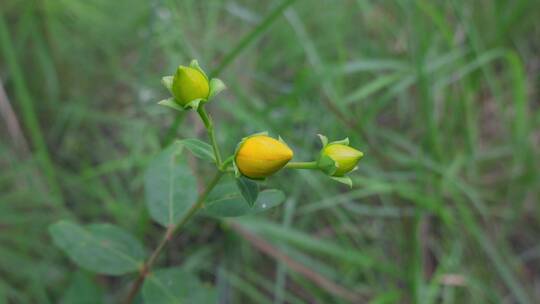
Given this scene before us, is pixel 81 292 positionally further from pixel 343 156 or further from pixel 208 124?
pixel 343 156

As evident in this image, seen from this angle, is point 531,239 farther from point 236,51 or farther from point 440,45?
point 236,51

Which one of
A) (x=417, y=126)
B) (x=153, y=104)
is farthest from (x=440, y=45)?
(x=153, y=104)

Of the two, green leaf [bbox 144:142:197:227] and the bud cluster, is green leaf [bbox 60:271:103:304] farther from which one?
the bud cluster

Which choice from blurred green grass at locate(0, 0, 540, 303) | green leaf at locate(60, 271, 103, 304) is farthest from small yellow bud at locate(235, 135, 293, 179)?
blurred green grass at locate(0, 0, 540, 303)

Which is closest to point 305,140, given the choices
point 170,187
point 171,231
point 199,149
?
point 170,187

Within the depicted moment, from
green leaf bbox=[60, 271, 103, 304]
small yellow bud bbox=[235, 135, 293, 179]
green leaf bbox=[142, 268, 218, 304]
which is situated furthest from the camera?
green leaf bbox=[60, 271, 103, 304]

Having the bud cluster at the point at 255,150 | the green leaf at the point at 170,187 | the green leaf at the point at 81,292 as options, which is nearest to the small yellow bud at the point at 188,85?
the bud cluster at the point at 255,150
